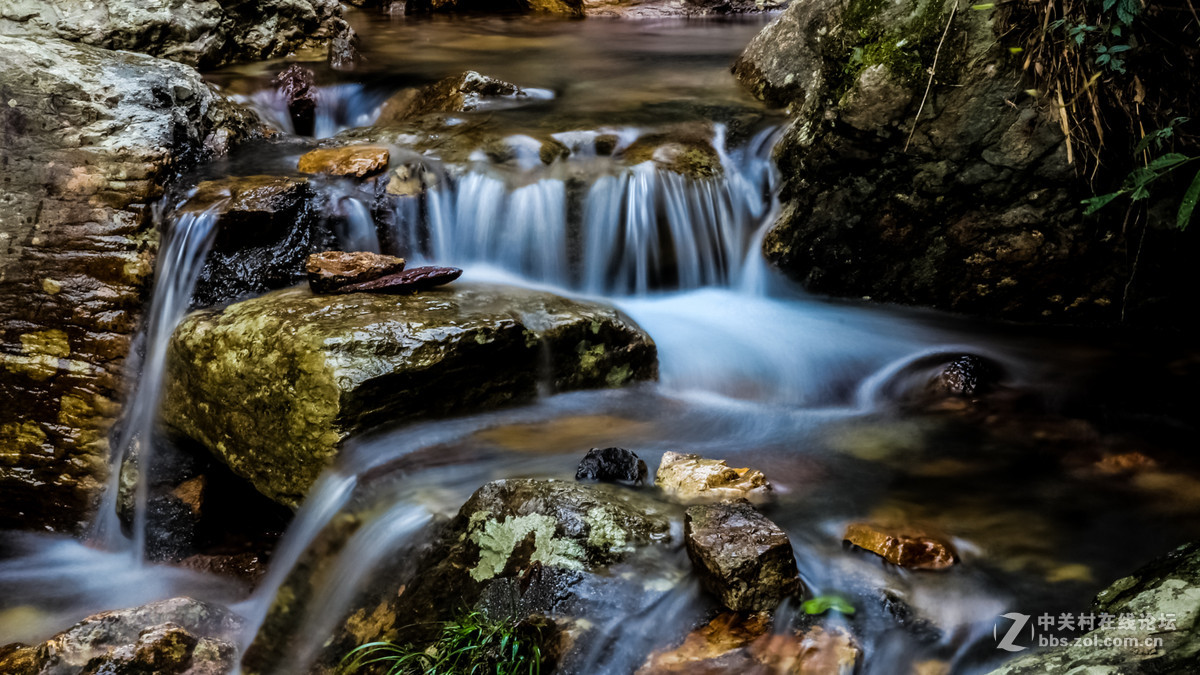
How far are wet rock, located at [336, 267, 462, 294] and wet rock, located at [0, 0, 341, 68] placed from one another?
4304 millimetres

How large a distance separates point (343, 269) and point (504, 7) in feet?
35.2

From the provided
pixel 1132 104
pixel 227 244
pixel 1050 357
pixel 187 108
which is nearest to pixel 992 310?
pixel 1050 357

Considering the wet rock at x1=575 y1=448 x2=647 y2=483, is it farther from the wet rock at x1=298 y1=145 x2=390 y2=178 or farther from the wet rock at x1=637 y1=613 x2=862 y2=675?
the wet rock at x1=298 y1=145 x2=390 y2=178

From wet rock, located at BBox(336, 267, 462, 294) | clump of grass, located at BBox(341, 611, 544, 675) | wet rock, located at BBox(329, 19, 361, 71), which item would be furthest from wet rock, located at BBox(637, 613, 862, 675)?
wet rock, located at BBox(329, 19, 361, 71)

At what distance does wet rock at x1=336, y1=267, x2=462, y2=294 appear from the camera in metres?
4.00

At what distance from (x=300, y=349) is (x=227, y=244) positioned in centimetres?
160

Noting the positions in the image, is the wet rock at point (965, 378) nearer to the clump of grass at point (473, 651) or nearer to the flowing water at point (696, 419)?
the flowing water at point (696, 419)

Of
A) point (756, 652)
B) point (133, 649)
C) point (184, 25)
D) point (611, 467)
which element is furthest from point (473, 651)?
point (184, 25)

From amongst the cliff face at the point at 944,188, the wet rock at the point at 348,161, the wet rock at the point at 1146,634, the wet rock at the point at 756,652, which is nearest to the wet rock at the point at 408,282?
the wet rock at the point at 348,161

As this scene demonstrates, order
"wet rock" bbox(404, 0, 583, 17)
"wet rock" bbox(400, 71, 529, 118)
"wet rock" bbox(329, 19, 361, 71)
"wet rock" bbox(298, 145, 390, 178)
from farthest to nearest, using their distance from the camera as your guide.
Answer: "wet rock" bbox(404, 0, 583, 17) → "wet rock" bbox(329, 19, 361, 71) → "wet rock" bbox(400, 71, 529, 118) → "wet rock" bbox(298, 145, 390, 178)

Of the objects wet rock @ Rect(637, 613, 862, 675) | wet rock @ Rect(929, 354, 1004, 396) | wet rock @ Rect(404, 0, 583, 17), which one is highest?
wet rock @ Rect(404, 0, 583, 17)

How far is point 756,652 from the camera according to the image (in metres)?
2.27

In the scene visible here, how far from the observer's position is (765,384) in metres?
4.38

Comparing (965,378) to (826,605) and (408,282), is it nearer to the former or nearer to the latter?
(826,605)
